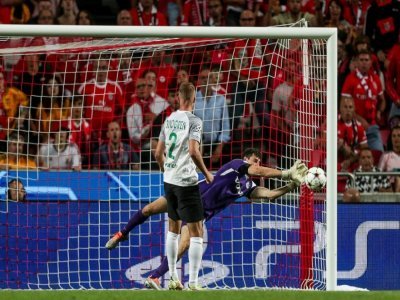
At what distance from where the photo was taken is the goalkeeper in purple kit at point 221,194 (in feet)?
42.3

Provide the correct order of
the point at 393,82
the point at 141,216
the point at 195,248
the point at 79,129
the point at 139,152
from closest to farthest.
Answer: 1. the point at 195,248
2. the point at 141,216
3. the point at 139,152
4. the point at 79,129
5. the point at 393,82

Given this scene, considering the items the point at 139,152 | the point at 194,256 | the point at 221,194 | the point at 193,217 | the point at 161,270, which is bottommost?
the point at 161,270

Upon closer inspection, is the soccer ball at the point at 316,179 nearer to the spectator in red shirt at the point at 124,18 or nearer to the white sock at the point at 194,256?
the white sock at the point at 194,256

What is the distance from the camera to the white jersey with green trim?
11.8 metres

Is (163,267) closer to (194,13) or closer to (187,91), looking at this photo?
(187,91)

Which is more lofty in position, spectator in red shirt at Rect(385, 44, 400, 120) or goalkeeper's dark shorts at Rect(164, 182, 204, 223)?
spectator in red shirt at Rect(385, 44, 400, 120)

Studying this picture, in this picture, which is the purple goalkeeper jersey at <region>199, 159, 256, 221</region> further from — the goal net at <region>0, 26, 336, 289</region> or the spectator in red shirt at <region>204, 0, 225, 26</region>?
the spectator in red shirt at <region>204, 0, 225, 26</region>

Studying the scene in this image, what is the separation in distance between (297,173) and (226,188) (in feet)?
3.63

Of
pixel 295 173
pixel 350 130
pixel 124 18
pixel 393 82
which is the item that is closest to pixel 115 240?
pixel 295 173

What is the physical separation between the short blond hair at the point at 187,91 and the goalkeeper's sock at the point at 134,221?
1.88m

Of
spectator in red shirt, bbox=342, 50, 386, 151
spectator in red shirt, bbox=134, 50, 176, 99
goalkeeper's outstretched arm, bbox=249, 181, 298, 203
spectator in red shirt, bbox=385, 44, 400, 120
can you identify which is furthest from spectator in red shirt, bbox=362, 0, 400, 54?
goalkeeper's outstretched arm, bbox=249, 181, 298, 203

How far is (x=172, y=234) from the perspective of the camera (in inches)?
478
